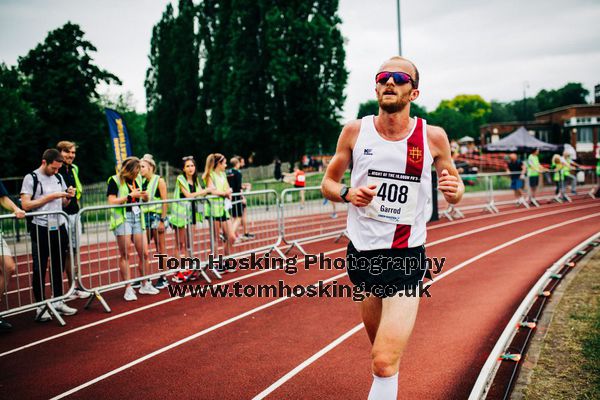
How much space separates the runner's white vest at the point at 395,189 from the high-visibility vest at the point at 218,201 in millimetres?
5996

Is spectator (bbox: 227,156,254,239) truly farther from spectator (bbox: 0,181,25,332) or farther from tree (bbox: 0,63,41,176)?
tree (bbox: 0,63,41,176)

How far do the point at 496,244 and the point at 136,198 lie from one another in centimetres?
773

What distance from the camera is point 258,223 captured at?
1045cm

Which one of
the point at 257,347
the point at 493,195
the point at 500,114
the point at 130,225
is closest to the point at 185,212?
the point at 130,225

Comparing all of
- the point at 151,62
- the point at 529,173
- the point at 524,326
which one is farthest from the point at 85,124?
the point at 524,326

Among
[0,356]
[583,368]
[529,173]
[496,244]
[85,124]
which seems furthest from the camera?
[85,124]

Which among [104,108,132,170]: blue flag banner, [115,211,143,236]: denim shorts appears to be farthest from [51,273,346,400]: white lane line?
[104,108,132,170]: blue flag banner

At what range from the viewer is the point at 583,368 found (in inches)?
160

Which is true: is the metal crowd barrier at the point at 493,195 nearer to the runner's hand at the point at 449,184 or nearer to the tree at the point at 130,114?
the runner's hand at the point at 449,184

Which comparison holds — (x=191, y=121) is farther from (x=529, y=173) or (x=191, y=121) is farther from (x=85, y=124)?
(x=529, y=173)

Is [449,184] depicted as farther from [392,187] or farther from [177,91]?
[177,91]

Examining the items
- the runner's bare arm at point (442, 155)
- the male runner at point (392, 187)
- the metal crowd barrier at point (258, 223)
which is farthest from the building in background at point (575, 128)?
the male runner at point (392, 187)

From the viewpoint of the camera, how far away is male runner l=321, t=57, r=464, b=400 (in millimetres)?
2941

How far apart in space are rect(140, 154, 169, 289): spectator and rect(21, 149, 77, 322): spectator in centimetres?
134
